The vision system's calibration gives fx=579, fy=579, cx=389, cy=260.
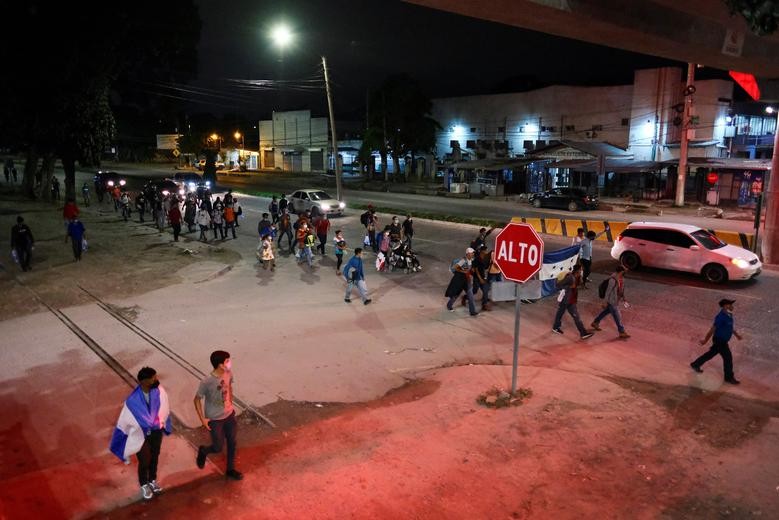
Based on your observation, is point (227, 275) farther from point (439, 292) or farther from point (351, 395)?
point (351, 395)

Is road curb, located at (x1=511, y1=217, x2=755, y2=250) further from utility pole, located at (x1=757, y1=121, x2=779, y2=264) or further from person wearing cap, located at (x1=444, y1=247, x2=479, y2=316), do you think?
person wearing cap, located at (x1=444, y1=247, x2=479, y2=316)

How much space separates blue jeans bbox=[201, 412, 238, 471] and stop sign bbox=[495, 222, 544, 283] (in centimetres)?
410

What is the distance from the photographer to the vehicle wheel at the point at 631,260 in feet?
54.5

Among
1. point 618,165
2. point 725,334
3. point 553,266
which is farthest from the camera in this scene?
point 618,165

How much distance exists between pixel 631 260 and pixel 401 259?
262 inches

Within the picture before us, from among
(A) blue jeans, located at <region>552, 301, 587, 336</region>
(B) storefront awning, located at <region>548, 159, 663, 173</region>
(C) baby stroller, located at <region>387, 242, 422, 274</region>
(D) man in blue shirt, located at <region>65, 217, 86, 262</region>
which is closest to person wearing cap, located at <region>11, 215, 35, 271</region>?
(D) man in blue shirt, located at <region>65, 217, 86, 262</region>

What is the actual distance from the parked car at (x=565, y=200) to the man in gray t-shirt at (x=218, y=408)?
32.0m

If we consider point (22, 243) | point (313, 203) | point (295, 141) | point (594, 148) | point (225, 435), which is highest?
point (295, 141)

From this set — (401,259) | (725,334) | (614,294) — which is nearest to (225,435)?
(725,334)

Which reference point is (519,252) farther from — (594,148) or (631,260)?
(594,148)

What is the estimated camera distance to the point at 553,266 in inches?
571

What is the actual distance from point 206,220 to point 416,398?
1695 centimetres

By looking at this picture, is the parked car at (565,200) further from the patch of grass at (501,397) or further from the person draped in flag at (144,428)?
the person draped in flag at (144,428)

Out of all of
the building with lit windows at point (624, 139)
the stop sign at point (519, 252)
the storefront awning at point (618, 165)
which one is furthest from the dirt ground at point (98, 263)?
the storefront awning at point (618, 165)
